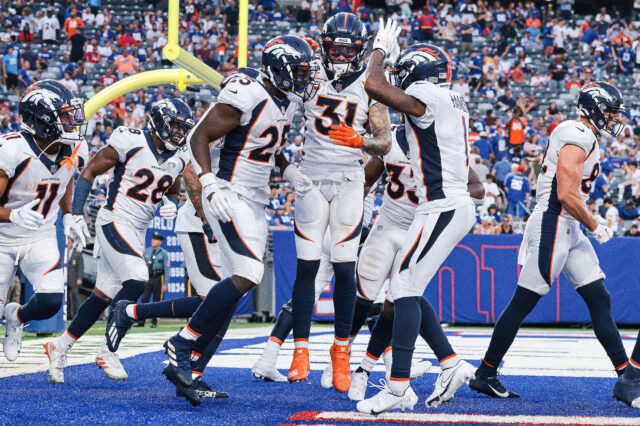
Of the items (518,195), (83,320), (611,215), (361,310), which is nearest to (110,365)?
(83,320)

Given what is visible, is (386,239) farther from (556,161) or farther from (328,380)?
(556,161)

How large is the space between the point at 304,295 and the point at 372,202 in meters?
2.03

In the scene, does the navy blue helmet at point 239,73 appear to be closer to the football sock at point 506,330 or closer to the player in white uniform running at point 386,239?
the player in white uniform running at point 386,239

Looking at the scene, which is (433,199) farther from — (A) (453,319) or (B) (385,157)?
(A) (453,319)

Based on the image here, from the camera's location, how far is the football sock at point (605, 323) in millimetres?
5195

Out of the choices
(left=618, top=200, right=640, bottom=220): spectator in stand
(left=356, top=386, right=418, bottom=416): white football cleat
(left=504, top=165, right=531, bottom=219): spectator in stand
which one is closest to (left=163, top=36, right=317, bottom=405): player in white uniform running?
(left=356, top=386, right=418, bottom=416): white football cleat

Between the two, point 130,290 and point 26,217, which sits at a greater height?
point 26,217

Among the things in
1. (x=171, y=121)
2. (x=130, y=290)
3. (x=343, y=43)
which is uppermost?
(x=343, y=43)

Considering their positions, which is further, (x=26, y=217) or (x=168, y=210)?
(x=168, y=210)

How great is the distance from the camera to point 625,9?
86.3ft

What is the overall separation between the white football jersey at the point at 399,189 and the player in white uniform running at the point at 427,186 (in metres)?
0.90

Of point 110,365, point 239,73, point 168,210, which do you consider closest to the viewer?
point 239,73

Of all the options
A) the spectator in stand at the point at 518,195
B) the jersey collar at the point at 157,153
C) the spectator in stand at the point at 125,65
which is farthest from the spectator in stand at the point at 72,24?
the jersey collar at the point at 157,153

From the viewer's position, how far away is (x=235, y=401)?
4.80 m
